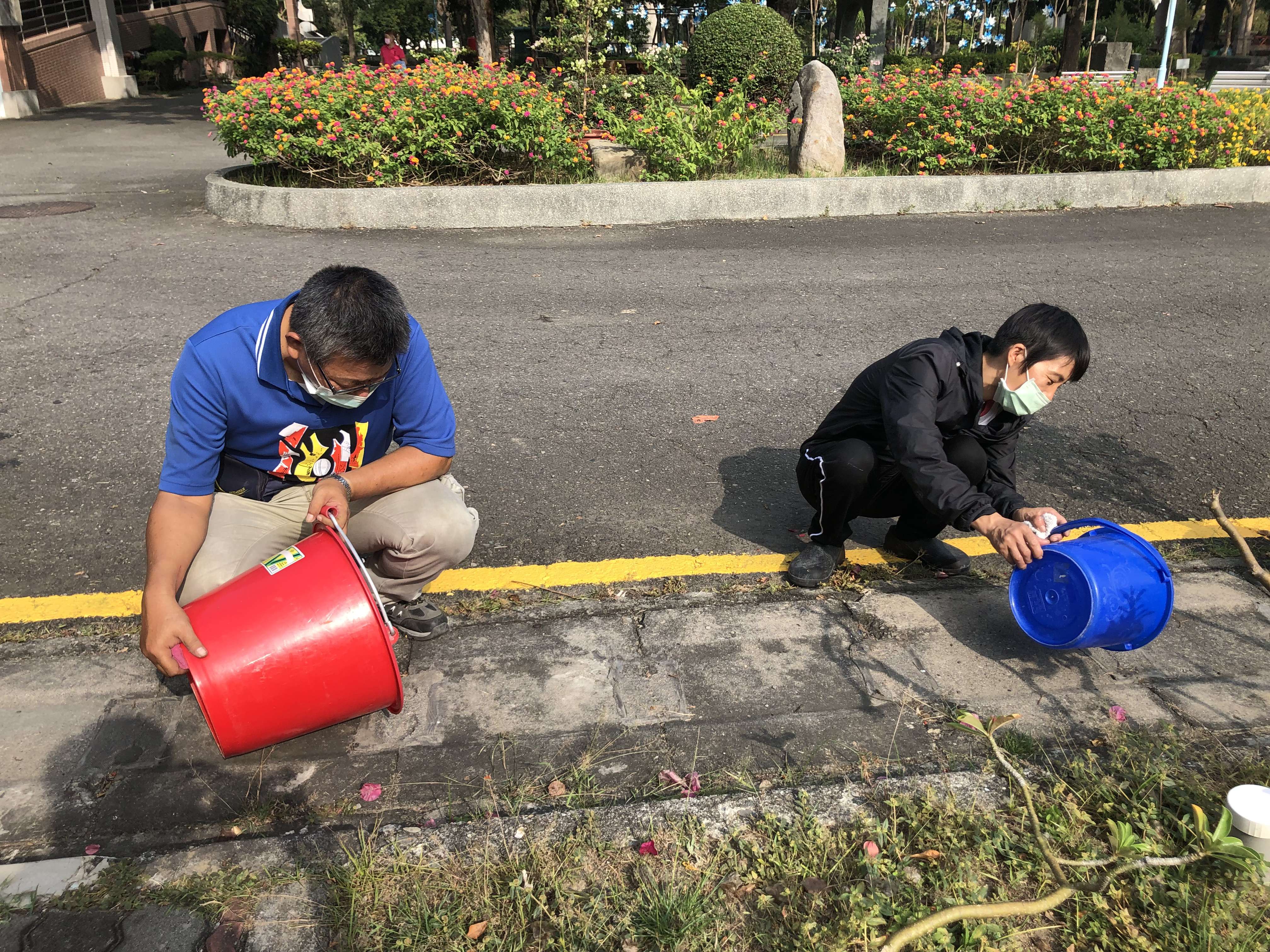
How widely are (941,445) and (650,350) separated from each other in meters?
2.68

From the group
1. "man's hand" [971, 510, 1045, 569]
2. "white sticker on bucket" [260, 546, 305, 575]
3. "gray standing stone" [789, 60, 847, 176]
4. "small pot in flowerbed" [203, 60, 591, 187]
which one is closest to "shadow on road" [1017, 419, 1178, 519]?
"man's hand" [971, 510, 1045, 569]

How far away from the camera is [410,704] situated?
2598mm

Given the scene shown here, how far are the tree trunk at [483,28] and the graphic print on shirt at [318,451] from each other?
14449 millimetres

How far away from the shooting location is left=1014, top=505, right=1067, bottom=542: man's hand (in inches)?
106

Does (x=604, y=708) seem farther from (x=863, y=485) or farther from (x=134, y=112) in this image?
(x=134, y=112)

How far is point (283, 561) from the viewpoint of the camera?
7.64 ft

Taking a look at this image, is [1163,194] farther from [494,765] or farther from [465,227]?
[494,765]

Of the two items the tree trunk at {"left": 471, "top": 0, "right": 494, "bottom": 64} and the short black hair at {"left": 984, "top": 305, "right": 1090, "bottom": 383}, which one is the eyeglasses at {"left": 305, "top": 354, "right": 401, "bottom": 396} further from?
the tree trunk at {"left": 471, "top": 0, "right": 494, "bottom": 64}

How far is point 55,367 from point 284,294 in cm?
162

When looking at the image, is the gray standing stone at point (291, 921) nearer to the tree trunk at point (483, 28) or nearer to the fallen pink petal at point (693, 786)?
the fallen pink petal at point (693, 786)

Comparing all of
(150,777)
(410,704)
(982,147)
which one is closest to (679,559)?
(410,704)

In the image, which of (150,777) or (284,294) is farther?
(284,294)

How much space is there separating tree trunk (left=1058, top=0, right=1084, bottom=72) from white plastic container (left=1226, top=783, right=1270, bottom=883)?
1066 inches

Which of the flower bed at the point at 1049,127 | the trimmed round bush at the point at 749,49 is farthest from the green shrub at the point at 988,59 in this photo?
the flower bed at the point at 1049,127
